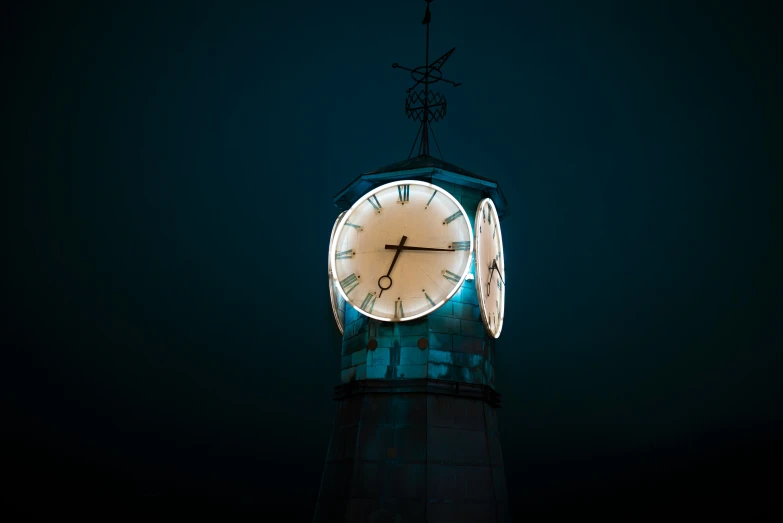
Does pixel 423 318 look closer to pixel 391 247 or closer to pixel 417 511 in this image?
pixel 391 247

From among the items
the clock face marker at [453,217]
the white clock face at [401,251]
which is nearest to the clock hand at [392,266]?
the white clock face at [401,251]

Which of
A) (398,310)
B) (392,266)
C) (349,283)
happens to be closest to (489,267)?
(392,266)

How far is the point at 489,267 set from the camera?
13.9m

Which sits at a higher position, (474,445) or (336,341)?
(336,341)

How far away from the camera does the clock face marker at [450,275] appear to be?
12961 millimetres

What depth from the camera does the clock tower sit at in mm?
12102

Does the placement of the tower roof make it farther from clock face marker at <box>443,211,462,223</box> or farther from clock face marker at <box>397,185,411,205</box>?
clock face marker at <box>443,211,462,223</box>

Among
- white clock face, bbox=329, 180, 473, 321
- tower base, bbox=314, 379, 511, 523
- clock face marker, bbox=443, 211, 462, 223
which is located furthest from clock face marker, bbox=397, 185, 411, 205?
tower base, bbox=314, 379, 511, 523

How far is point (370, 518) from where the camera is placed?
11789 millimetres

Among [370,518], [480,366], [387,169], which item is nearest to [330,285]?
[387,169]

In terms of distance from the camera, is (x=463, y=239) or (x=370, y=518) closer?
(x=370, y=518)

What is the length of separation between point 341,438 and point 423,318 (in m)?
2.75

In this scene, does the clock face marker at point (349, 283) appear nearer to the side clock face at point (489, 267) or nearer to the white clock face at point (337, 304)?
the white clock face at point (337, 304)

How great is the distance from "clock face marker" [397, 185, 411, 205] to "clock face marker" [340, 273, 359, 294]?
68.9 inches
